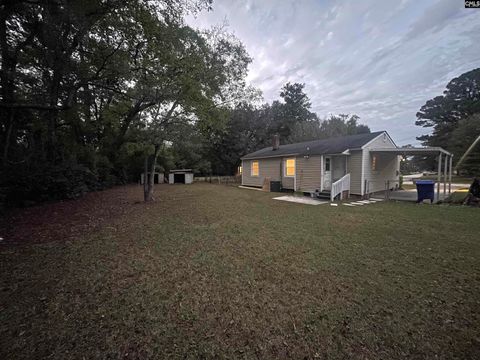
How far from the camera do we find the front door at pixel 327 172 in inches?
439

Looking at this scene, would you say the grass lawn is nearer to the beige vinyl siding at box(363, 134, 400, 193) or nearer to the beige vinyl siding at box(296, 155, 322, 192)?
the beige vinyl siding at box(296, 155, 322, 192)

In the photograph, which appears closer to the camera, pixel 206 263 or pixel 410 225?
pixel 206 263

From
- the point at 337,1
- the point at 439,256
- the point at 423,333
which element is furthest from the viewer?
the point at 337,1

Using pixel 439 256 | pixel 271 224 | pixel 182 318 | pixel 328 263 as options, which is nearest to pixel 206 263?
pixel 182 318

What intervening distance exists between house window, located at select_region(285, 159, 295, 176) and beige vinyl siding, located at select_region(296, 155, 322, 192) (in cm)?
45

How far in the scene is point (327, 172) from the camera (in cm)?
1137

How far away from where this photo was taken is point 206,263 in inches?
131

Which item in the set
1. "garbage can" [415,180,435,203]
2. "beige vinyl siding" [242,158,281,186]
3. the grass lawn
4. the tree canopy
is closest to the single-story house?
"beige vinyl siding" [242,158,281,186]

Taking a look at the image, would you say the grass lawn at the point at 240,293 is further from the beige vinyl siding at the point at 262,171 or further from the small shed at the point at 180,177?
the small shed at the point at 180,177

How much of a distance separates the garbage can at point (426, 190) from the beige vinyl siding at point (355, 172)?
2366 millimetres

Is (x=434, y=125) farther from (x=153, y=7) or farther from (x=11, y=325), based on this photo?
(x=11, y=325)

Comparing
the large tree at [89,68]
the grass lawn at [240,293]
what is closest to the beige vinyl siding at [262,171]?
the large tree at [89,68]

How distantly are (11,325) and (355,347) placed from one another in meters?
3.41

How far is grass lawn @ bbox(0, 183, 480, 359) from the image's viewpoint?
176 centimetres
